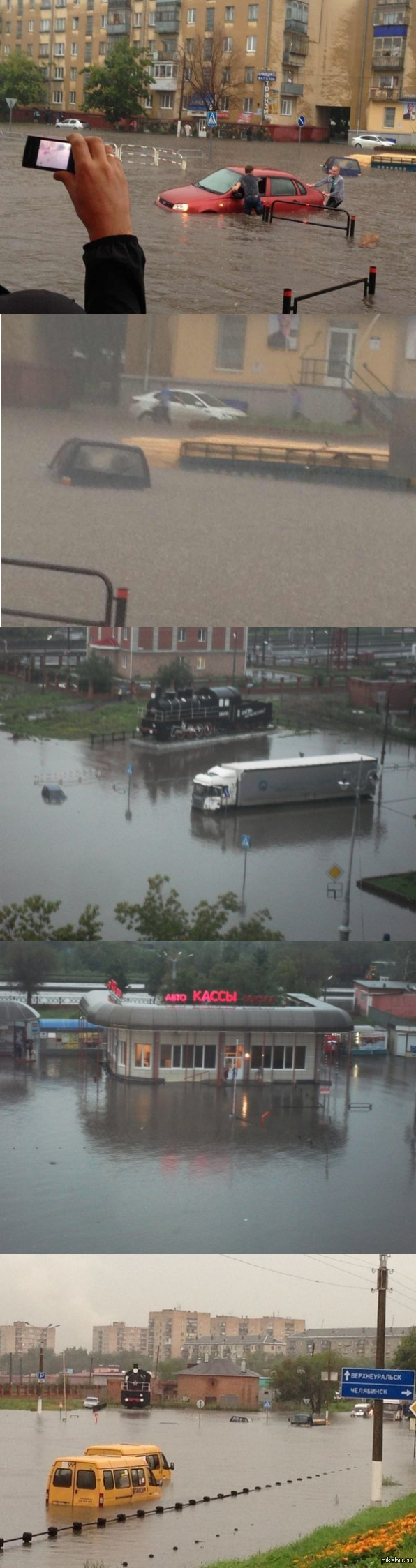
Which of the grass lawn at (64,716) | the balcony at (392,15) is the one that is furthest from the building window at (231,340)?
the grass lawn at (64,716)

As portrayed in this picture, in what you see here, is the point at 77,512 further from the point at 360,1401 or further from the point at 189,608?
the point at 360,1401

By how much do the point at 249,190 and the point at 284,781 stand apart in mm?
2839

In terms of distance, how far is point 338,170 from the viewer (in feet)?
17.3

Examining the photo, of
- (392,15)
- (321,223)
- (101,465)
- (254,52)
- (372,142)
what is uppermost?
(392,15)

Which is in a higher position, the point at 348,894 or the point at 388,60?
the point at 388,60

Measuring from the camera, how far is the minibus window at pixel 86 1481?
229 inches

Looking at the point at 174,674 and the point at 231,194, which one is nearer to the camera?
the point at 231,194

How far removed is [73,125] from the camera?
5016 mm

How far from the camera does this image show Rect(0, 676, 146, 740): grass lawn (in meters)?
6.81

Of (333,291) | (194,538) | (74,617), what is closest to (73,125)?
(333,291)

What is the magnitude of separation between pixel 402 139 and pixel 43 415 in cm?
165

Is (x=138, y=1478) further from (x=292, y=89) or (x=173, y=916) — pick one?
(x=292, y=89)

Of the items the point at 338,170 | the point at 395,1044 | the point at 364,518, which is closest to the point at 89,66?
the point at 338,170

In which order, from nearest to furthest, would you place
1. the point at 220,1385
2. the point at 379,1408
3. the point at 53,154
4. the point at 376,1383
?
the point at 53,154 < the point at 376,1383 < the point at 379,1408 < the point at 220,1385
